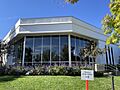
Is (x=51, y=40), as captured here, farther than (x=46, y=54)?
Yes

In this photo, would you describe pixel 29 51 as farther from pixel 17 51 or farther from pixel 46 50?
pixel 17 51

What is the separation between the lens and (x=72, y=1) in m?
7.38

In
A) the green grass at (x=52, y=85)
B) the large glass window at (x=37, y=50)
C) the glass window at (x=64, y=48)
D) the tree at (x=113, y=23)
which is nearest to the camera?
the tree at (x=113, y=23)

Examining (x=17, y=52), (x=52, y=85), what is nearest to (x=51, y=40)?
(x=17, y=52)

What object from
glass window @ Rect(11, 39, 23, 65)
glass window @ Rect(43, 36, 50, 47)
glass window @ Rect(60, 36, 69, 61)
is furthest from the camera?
glass window @ Rect(11, 39, 23, 65)

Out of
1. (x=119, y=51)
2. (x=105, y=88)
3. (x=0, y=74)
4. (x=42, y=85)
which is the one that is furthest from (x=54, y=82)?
(x=119, y=51)

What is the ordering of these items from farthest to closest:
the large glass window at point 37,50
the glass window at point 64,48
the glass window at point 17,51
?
the glass window at point 17,51 < the large glass window at point 37,50 < the glass window at point 64,48

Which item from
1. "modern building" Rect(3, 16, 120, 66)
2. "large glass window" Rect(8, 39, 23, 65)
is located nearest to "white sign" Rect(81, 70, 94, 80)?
"modern building" Rect(3, 16, 120, 66)

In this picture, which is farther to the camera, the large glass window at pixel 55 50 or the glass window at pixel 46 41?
the glass window at pixel 46 41

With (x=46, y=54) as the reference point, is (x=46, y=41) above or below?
above

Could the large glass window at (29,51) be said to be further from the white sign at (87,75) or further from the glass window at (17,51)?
the white sign at (87,75)

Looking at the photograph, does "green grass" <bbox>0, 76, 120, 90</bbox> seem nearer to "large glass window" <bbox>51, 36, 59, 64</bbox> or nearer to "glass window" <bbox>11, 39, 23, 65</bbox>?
"large glass window" <bbox>51, 36, 59, 64</bbox>

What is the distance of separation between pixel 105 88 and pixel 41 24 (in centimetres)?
1455

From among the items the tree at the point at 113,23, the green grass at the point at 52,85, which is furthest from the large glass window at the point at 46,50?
the tree at the point at 113,23
